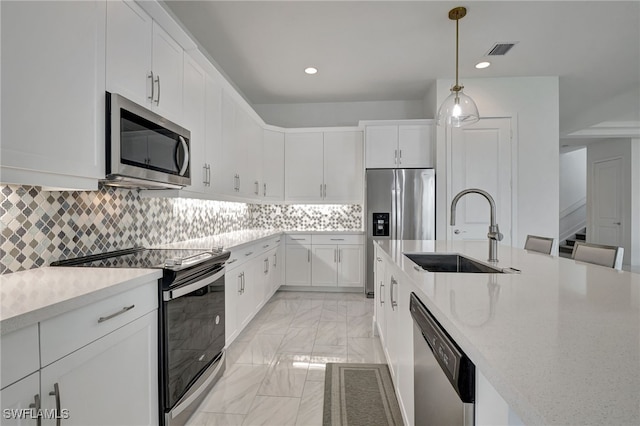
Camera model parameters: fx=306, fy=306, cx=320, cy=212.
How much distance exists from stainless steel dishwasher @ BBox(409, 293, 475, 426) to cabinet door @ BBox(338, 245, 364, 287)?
3.13 meters

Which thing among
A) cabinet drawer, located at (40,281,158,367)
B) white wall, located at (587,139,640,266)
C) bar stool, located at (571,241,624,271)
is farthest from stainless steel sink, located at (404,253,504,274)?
white wall, located at (587,139,640,266)

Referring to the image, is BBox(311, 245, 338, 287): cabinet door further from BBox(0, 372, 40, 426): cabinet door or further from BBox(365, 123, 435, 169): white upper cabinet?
BBox(0, 372, 40, 426): cabinet door

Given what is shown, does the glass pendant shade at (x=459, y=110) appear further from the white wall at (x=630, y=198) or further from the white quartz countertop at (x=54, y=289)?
the white wall at (x=630, y=198)

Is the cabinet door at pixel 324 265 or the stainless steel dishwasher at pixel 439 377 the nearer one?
the stainless steel dishwasher at pixel 439 377

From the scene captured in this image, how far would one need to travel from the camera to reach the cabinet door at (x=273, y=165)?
4.39 metres

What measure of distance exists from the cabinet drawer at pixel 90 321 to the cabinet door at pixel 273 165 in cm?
302

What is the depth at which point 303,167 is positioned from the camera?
4590mm

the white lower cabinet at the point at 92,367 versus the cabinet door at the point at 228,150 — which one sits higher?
the cabinet door at the point at 228,150

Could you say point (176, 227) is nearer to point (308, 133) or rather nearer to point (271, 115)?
point (308, 133)

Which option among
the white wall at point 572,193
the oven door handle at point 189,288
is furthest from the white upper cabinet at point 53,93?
the white wall at point 572,193

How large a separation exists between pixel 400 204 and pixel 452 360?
11.0 ft

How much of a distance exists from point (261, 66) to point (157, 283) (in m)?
2.99

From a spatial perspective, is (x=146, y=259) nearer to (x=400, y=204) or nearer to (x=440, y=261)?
(x=440, y=261)

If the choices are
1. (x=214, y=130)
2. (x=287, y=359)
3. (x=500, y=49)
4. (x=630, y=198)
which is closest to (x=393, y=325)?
(x=287, y=359)
